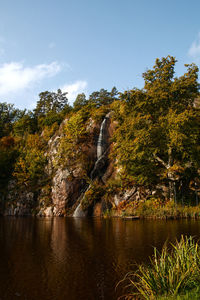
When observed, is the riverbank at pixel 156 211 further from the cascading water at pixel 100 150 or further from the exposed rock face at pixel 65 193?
the exposed rock face at pixel 65 193

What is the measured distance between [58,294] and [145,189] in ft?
77.4

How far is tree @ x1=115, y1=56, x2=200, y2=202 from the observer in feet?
74.6

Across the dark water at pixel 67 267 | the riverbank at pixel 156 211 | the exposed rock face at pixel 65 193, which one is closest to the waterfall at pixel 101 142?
the exposed rock face at pixel 65 193

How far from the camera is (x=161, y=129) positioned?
23.9m

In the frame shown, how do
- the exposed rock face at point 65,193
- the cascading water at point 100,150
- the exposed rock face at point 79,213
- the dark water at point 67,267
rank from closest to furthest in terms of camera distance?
the dark water at point 67,267 < the exposed rock face at point 79,213 < the cascading water at point 100,150 < the exposed rock face at point 65,193

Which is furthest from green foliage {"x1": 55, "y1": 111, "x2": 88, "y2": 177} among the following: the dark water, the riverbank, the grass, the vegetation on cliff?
the dark water

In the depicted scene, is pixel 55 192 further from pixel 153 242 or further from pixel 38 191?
pixel 153 242

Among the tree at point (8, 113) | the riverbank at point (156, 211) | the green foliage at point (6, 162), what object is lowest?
the riverbank at point (156, 211)

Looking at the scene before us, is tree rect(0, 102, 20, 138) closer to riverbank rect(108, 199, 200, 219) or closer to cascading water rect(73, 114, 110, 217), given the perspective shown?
cascading water rect(73, 114, 110, 217)

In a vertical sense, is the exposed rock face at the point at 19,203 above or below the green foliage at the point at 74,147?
below

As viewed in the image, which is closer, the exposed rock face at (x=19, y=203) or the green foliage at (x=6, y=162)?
the exposed rock face at (x=19, y=203)

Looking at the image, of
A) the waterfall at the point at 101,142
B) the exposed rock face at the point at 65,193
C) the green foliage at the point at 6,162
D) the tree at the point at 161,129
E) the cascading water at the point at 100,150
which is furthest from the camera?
the green foliage at the point at 6,162

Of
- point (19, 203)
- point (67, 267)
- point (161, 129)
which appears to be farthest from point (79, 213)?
point (67, 267)

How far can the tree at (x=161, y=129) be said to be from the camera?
74.6 ft
